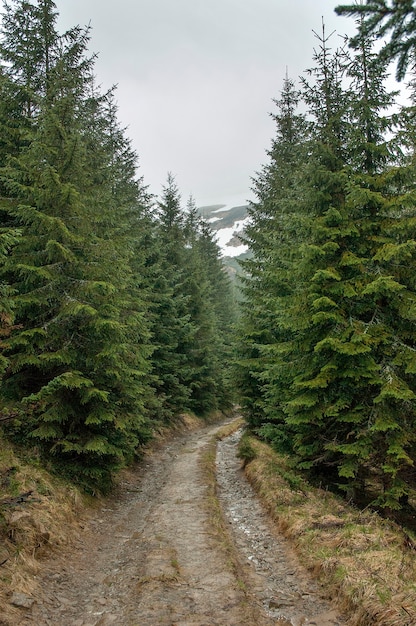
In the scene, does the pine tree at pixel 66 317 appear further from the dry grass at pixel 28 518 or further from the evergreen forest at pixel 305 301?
the dry grass at pixel 28 518

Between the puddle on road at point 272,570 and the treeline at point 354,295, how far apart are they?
211 cm

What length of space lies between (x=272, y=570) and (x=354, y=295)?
649cm

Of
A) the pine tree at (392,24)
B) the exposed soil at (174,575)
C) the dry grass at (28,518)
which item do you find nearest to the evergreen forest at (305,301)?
the dry grass at (28,518)

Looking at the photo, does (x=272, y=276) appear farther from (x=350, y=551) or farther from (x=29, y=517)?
(x=29, y=517)

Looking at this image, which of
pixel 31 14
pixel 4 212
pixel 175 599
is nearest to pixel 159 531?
pixel 175 599

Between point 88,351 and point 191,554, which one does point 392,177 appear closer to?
point 88,351

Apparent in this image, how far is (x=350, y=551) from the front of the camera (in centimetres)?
689

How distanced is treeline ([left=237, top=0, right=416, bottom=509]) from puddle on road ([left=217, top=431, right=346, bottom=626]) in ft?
6.91

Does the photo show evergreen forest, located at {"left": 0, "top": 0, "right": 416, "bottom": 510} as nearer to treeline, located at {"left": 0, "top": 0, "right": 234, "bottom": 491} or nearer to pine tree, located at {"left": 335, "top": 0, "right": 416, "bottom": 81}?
treeline, located at {"left": 0, "top": 0, "right": 234, "bottom": 491}

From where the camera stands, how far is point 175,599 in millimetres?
5969

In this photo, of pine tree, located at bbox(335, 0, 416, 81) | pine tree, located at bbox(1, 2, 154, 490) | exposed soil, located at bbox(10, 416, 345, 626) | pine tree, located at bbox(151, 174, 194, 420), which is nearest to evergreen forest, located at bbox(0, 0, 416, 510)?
pine tree, located at bbox(1, 2, 154, 490)

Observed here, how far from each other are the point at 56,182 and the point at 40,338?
4.14 metres

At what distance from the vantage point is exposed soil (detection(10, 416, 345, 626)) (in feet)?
18.4

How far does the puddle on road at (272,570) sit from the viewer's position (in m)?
5.76
